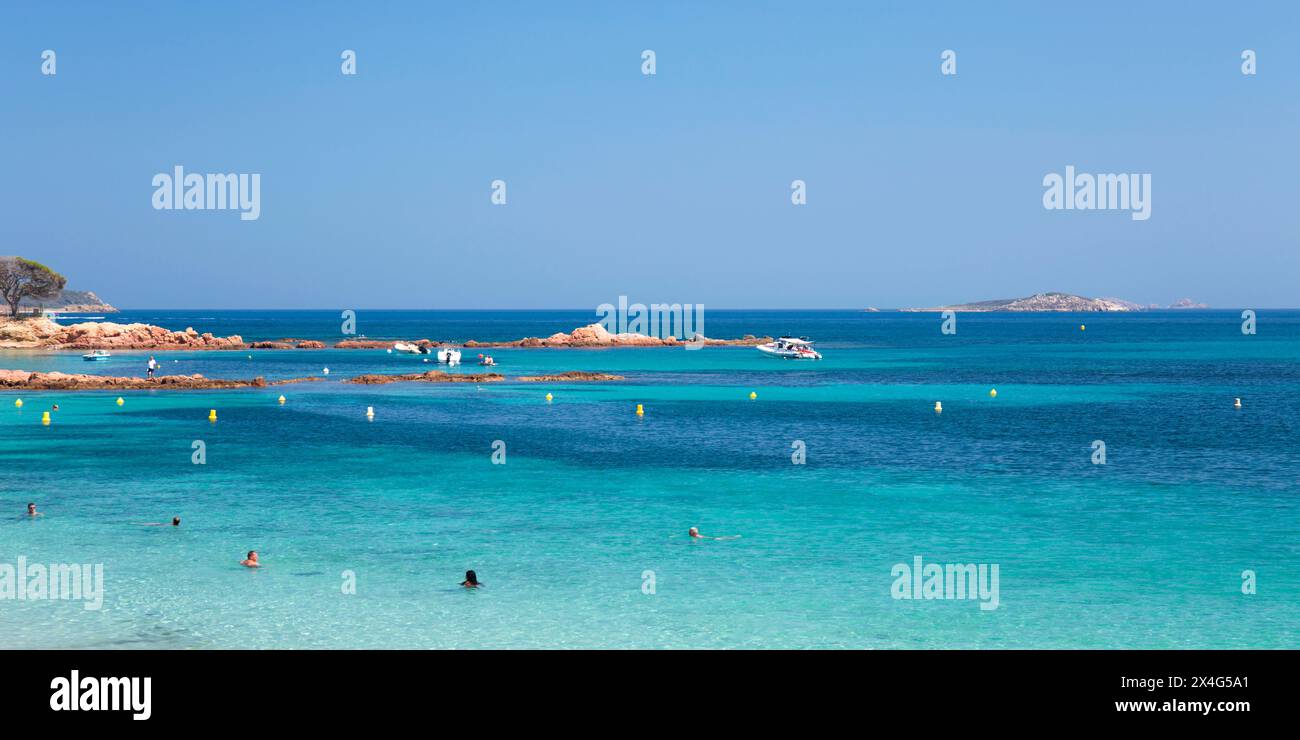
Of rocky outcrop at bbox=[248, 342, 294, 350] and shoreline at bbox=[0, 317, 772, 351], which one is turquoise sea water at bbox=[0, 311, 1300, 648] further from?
rocky outcrop at bbox=[248, 342, 294, 350]

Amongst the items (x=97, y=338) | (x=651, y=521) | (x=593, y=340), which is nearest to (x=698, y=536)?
(x=651, y=521)

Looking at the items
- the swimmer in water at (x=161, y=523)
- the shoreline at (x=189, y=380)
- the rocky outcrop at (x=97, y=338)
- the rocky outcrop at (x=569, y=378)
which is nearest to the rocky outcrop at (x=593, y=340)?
the rocky outcrop at (x=97, y=338)

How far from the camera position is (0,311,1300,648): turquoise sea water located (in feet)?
84.8

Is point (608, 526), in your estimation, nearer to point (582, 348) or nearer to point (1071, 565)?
point (1071, 565)

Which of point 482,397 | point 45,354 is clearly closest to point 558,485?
point 482,397

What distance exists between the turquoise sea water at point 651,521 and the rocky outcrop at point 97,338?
269 ft

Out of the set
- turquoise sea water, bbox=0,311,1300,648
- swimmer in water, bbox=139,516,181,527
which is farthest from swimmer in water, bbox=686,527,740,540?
swimmer in water, bbox=139,516,181,527

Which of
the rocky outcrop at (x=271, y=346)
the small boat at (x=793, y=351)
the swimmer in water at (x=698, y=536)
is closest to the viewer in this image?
the swimmer in water at (x=698, y=536)

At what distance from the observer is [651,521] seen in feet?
124

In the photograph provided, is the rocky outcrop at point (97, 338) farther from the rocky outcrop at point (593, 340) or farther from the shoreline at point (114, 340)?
the rocky outcrop at point (593, 340)

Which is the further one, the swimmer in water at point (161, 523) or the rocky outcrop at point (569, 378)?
the rocky outcrop at point (569, 378)

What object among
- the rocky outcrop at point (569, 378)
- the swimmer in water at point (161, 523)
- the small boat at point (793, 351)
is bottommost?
the swimmer in water at point (161, 523)

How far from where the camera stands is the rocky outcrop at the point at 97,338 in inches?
5945

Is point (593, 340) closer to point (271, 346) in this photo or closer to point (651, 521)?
point (271, 346)
